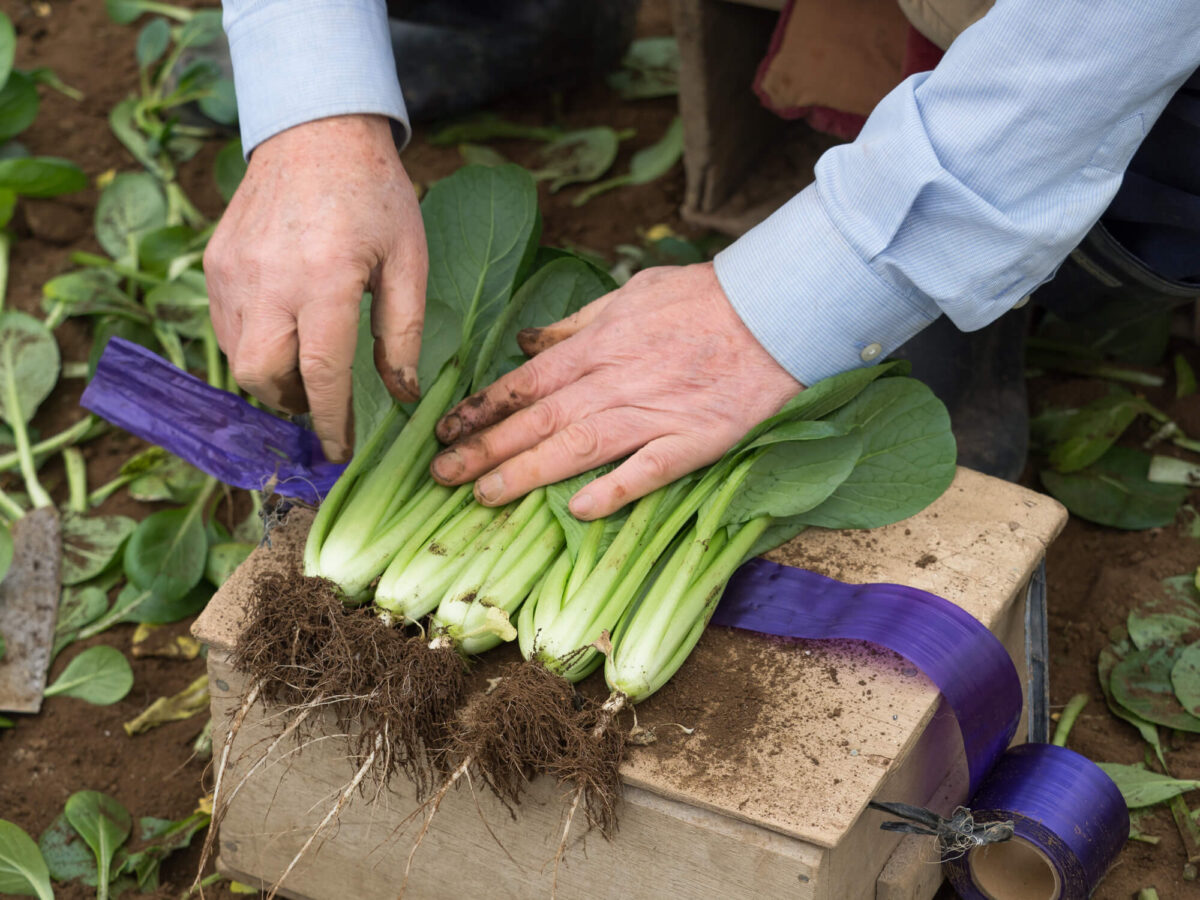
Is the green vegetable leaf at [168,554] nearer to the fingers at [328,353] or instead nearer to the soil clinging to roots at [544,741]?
the fingers at [328,353]

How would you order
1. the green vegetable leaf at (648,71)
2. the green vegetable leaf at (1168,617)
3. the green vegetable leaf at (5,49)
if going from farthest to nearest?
the green vegetable leaf at (648,71), the green vegetable leaf at (5,49), the green vegetable leaf at (1168,617)

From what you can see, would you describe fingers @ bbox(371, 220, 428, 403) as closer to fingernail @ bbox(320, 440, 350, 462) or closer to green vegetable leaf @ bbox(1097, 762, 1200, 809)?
fingernail @ bbox(320, 440, 350, 462)

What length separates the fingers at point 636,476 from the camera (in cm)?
158

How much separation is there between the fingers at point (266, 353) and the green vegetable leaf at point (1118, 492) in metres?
1.65

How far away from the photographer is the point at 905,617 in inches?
59.2

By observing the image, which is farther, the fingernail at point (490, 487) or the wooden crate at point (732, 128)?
the wooden crate at point (732, 128)

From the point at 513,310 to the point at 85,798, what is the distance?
3.67ft

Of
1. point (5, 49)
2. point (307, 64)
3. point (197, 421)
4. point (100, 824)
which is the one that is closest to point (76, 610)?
point (100, 824)

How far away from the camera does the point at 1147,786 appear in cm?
182

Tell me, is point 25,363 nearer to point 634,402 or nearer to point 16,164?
point 16,164

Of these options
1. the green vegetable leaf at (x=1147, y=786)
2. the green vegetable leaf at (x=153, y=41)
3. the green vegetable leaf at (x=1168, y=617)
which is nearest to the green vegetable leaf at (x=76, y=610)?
the green vegetable leaf at (x=153, y=41)

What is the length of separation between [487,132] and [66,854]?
2.37 metres

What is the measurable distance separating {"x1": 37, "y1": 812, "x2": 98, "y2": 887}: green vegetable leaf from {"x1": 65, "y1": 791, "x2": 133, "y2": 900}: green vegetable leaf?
0.6 inches

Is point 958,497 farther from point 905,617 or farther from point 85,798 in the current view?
point 85,798
